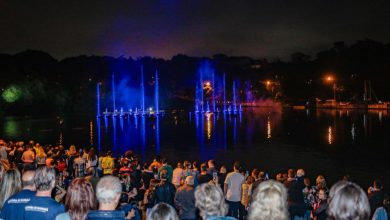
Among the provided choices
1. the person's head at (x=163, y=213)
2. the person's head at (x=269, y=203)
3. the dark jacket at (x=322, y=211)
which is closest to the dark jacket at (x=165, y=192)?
the dark jacket at (x=322, y=211)

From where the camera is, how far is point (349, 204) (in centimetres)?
437

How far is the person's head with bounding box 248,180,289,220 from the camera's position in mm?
4414

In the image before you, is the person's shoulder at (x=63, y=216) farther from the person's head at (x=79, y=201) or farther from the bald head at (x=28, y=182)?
the bald head at (x=28, y=182)

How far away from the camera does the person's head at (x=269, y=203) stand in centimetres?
441

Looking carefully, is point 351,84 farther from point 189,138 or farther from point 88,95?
point 189,138

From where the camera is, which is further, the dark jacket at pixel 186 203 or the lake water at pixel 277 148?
the lake water at pixel 277 148

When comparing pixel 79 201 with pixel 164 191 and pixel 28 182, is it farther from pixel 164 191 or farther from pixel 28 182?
pixel 164 191

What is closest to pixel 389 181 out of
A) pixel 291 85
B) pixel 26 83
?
pixel 26 83

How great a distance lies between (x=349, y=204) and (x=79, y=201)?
3.25 metres

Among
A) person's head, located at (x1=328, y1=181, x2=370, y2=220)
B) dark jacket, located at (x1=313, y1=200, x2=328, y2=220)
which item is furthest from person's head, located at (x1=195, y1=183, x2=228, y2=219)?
dark jacket, located at (x1=313, y1=200, x2=328, y2=220)

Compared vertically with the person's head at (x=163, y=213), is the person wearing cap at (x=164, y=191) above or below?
below

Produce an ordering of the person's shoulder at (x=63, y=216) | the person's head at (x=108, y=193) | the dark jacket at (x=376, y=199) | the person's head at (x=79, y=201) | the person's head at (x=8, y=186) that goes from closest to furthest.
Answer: the person's head at (x=108, y=193)
the person's shoulder at (x=63, y=216)
the person's head at (x=79, y=201)
the person's head at (x=8, y=186)
the dark jacket at (x=376, y=199)

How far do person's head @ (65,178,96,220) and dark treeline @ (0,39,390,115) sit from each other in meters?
83.1

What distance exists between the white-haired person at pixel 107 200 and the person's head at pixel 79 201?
0.33 meters
